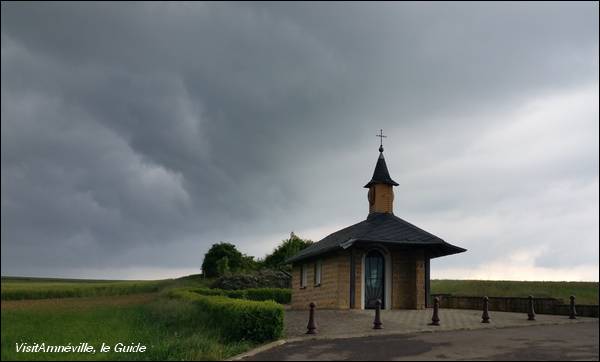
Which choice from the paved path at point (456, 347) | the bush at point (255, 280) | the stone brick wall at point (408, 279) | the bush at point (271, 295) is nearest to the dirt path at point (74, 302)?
the paved path at point (456, 347)

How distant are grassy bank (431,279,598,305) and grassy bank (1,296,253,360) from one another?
30741mm

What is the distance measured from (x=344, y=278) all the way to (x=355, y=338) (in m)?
9.71

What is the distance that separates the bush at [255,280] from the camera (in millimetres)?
44125

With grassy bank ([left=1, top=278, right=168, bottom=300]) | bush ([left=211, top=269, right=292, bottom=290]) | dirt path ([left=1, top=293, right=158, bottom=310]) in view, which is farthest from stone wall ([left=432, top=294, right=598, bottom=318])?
grassy bank ([left=1, top=278, right=168, bottom=300])

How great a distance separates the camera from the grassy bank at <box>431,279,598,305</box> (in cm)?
3988

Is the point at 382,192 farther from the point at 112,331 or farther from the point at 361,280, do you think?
the point at 112,331

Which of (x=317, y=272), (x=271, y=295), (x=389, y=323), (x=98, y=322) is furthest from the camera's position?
(x=271, y=295)

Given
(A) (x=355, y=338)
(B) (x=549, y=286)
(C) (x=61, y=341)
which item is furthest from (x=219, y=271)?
(C) (x=61, y=341)

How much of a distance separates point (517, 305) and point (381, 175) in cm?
960

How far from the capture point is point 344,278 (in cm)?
2503

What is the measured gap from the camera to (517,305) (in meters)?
25.2

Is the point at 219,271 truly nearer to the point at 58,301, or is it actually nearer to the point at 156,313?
the point at 156,313

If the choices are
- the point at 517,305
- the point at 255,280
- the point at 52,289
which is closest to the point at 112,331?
the point at 52,289

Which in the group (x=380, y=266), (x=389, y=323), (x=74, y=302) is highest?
(x=380, y=266)
